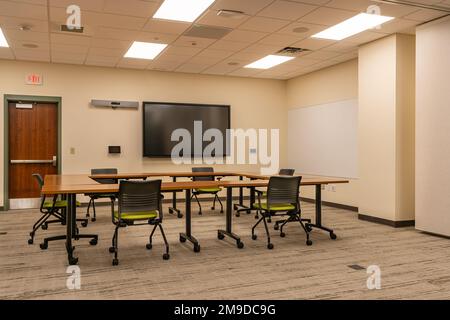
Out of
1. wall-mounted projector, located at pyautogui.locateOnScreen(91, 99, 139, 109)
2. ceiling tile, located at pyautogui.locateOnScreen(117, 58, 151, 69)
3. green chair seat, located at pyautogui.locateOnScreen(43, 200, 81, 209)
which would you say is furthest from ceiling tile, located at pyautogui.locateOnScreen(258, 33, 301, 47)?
green chair seat, located at pyautogui.locateOnScreen(43, 200, 81, 209)

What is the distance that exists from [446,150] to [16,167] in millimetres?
7445

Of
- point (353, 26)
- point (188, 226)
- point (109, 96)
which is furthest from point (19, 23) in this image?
point (353, 26)

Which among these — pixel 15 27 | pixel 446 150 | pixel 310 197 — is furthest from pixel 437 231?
pixel 15 27

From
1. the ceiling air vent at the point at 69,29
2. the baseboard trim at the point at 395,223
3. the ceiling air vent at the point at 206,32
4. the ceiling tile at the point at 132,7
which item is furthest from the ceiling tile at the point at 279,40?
the baseboard trim at the point at 395,223

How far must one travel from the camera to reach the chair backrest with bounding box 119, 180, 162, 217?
4.09 m

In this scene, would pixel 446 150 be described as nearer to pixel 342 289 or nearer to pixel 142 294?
pixel 342 289

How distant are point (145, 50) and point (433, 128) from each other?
475cm

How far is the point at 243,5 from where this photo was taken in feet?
15.7

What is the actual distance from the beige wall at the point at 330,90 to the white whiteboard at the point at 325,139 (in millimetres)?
151

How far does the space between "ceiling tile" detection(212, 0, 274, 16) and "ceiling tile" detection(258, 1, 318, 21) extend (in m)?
0.10

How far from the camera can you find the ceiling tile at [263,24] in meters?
5.32

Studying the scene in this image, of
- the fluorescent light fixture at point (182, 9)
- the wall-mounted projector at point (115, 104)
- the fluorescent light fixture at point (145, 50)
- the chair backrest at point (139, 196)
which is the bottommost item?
the chair backrest at point (139, 196)

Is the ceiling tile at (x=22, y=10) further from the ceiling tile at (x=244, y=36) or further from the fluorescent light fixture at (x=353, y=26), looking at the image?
the fluorescent light fixture at (x=353, y=26)

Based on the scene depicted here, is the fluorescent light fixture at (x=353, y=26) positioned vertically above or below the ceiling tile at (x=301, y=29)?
above
